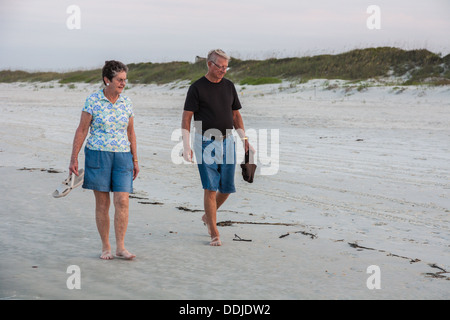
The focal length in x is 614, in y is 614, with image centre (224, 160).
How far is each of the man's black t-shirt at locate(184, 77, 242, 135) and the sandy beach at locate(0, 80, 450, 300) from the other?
1125 millimetres

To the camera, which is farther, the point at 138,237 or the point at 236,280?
the point at 138,237

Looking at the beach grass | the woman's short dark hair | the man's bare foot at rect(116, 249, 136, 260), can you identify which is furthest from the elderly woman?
the beach grass

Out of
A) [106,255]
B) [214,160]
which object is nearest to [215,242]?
[214,160]

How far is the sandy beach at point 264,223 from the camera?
4453 mm

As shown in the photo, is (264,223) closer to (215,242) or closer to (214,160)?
(215,242)

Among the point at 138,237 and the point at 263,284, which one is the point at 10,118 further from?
the point at 263,284

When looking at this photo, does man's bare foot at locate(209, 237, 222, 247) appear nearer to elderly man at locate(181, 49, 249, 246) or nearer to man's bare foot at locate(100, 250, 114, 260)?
elderly man at locate(181, 49, 249, 246)

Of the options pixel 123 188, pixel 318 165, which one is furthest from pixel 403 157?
pixel 123 188

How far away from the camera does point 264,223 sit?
666 centimetres

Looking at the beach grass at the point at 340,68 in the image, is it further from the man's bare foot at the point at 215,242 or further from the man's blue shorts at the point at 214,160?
the man's bare foot at the point at 215,242

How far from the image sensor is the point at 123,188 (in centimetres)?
486

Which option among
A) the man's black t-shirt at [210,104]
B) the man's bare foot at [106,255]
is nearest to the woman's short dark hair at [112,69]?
the man's black t-shirt at [210,104]
